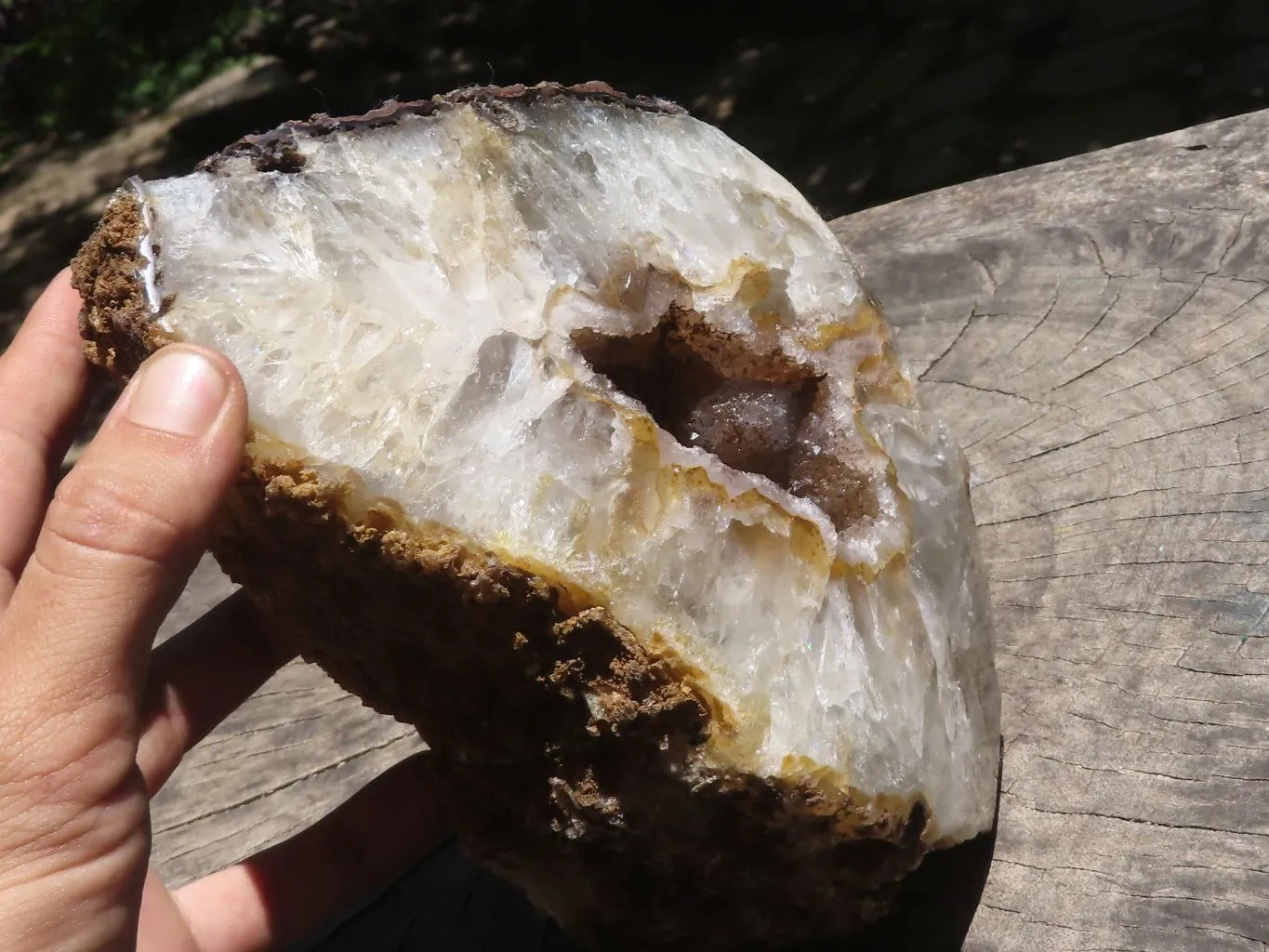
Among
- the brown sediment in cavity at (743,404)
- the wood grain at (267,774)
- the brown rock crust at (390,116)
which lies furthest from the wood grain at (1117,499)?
the wood grain at (267,774)

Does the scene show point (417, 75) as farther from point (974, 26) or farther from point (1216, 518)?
point (1216, 518)

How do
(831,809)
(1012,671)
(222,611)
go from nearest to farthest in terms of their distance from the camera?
(831,809), (1012,671), (222,611)

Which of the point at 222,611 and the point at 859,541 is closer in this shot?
the point at 859,541

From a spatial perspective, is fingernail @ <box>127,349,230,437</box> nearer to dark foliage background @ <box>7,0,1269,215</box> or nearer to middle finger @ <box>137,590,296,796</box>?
middle finger @ <box>137,590,296,796</box>

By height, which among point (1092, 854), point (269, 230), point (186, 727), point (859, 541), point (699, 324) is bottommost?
point (1092, 854)

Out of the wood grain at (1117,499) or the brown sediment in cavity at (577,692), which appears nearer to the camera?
the brown sediment in cavity at (577,692)

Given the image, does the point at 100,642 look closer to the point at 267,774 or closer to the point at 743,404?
the point at 743,404

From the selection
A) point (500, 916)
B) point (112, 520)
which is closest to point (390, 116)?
point (112, 520)

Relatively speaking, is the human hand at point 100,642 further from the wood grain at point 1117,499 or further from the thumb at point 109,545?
the wood grain at point 1117,499

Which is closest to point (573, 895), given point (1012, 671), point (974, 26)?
point (1012, 671)
